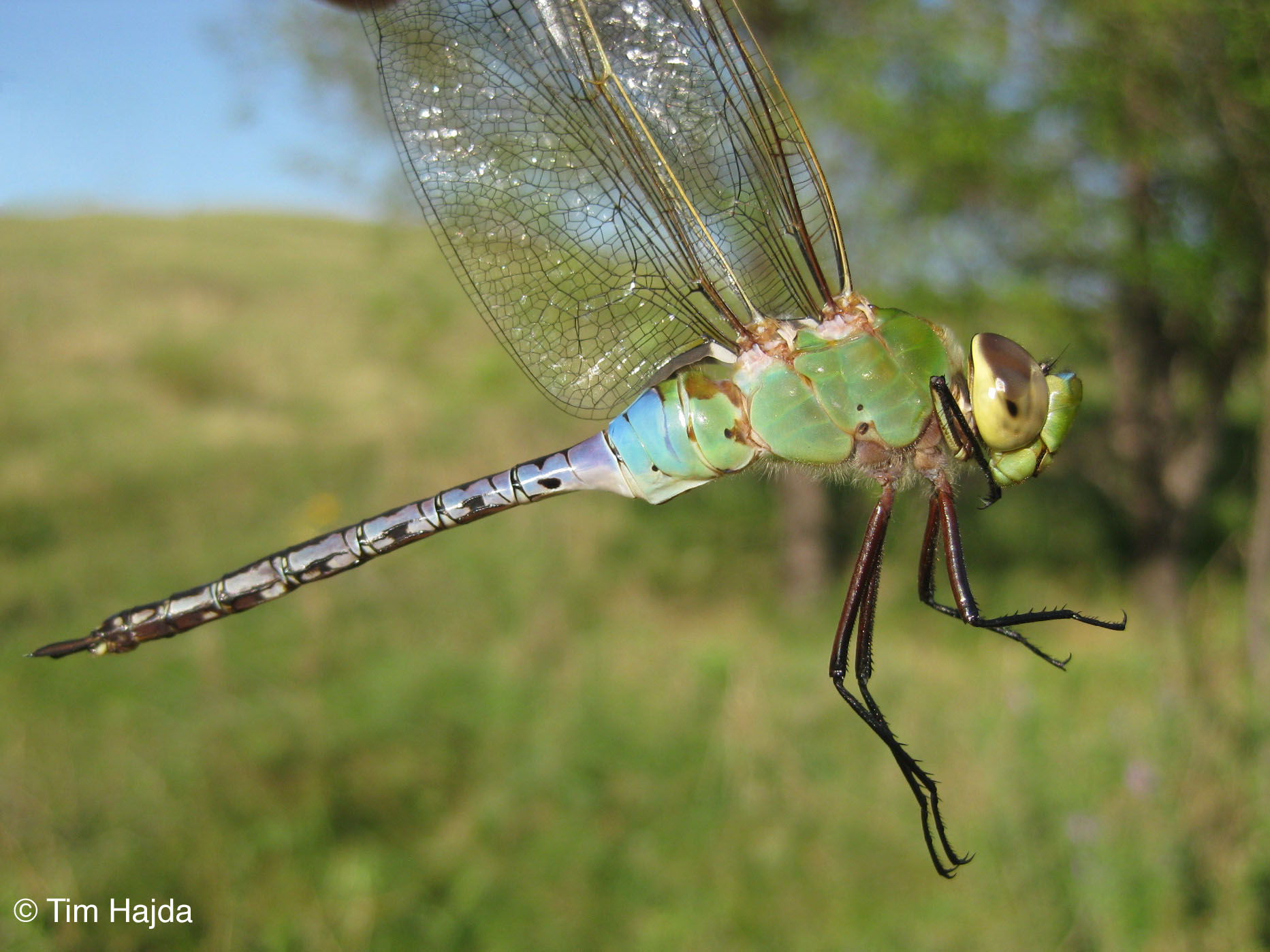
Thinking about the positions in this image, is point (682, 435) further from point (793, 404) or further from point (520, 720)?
point (520, 720)

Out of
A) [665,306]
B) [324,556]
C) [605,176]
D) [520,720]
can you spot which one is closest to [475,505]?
[324,556]

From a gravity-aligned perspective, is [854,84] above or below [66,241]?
below

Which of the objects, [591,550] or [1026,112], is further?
[591,550]

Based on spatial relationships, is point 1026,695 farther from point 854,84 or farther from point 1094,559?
point 1094,559

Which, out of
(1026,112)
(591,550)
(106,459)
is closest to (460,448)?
(591,550)
